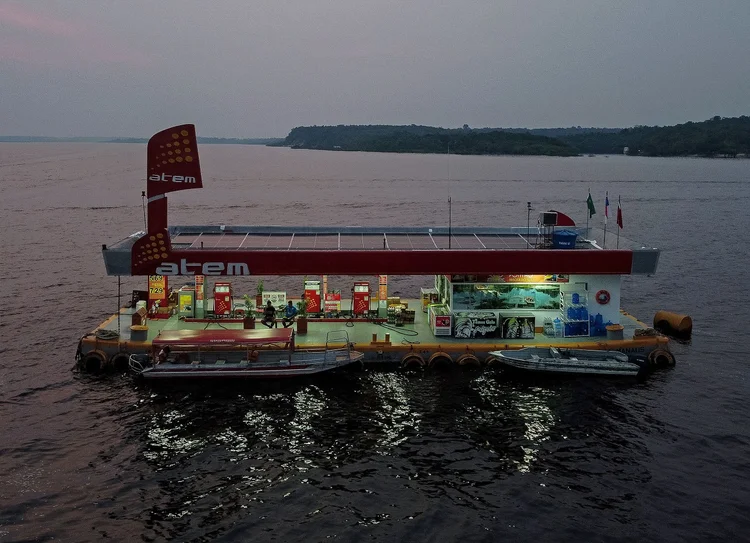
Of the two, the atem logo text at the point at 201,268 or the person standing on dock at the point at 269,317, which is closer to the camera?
the atem logo text at the point at 201,268

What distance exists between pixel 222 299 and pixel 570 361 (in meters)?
17.2

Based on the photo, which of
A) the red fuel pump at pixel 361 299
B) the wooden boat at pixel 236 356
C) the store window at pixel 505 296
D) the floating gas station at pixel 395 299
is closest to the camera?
the wooden boat at pixel 236 356

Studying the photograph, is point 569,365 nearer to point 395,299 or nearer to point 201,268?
point 395,299

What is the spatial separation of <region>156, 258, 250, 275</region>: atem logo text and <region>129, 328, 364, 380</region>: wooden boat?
9.49 feet

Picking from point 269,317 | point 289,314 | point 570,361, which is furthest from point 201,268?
point 570,361

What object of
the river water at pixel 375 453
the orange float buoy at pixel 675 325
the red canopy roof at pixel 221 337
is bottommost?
the river water at pixel 375 453

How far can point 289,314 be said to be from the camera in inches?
1430

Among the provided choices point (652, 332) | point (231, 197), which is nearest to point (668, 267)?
point (652, 332)

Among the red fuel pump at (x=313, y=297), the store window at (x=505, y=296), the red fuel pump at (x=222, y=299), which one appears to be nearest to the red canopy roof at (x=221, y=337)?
the red fuel pump at (x=222, y=299)

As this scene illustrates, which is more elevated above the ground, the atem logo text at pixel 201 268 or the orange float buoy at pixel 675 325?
the atem logo text at pixel 201 268

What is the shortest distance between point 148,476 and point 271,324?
12.2m

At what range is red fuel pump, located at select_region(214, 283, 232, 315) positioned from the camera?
37.3 m

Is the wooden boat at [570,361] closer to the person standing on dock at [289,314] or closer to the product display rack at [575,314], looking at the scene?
the product display rack at [575,314]

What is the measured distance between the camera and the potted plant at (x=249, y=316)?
35.3 meters
